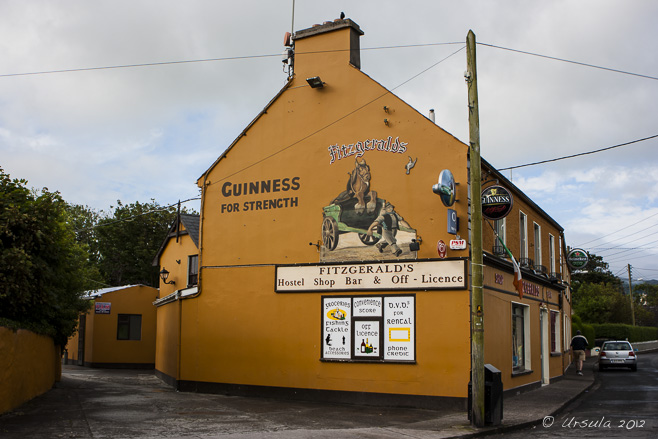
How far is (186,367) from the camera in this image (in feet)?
60.6

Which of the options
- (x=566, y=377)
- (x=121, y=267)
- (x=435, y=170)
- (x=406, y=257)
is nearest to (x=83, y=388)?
(x=406, y=257)

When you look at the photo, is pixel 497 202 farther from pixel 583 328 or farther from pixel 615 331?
pixel 615 331

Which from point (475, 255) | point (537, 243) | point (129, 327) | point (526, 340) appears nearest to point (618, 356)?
point (537, 243)

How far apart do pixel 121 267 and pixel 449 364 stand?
38.4 m

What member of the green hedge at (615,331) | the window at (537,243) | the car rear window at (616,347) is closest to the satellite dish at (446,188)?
the window at (537,243)

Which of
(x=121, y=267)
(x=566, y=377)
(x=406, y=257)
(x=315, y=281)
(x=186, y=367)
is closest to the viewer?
(x=406, y=257)

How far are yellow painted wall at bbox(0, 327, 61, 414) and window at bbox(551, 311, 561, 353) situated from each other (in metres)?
17.7

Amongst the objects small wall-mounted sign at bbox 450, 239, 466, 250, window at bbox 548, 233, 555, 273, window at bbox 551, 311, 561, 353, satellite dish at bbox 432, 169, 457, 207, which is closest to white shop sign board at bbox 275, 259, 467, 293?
small wall-mounted sign at bbox 450, 239, 466, 250

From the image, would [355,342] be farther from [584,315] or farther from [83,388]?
[584,315]

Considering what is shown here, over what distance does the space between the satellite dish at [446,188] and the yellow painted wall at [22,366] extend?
9.62m

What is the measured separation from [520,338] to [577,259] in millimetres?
9789

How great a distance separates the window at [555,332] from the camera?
2376 centimetres

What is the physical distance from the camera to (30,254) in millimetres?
15203

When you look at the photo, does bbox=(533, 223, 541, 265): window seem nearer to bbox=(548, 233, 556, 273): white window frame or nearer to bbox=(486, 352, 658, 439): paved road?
bbox=(548, 233, 556, 273): white window frame
